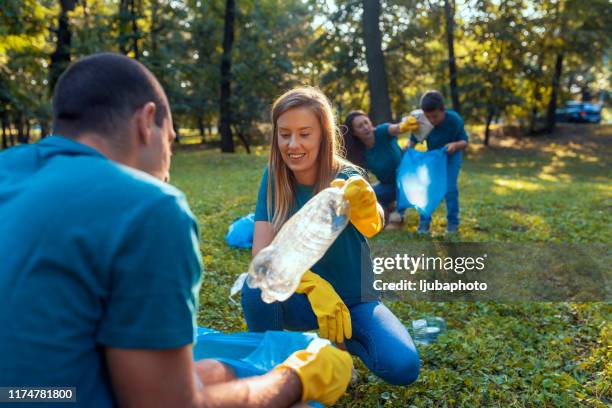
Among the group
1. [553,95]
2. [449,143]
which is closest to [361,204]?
[449,143]

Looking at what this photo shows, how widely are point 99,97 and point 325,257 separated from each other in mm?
1573

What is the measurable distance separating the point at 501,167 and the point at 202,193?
10464 millimetres

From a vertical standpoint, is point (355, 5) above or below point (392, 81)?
above

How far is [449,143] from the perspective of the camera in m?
5.97

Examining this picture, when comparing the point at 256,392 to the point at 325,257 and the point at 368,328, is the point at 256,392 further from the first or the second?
the point at 325,257

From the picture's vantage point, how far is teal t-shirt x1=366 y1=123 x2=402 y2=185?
19.2 feet

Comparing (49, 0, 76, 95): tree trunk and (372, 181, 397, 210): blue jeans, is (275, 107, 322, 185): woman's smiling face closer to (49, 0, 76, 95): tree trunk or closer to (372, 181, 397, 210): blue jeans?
(372, 181, 397, 210): blue jeans

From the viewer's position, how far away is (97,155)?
1279 millimetres

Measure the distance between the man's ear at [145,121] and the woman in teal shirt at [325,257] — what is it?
1.06m

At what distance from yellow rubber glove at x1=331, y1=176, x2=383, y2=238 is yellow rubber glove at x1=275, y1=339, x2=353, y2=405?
0.75 metres

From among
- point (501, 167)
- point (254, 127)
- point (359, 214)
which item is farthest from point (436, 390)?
point (254, 127)

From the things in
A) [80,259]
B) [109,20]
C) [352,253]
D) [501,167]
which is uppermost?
[109,20]

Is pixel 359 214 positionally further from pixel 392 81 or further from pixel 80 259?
pixel 392 81

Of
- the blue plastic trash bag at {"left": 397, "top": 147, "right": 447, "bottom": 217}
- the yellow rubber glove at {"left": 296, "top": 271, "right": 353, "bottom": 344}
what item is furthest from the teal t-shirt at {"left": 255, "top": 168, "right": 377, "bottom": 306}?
the blue plastic trash bag at {"left": 397, "top": 147, "right": 447, "bottom": 217}
